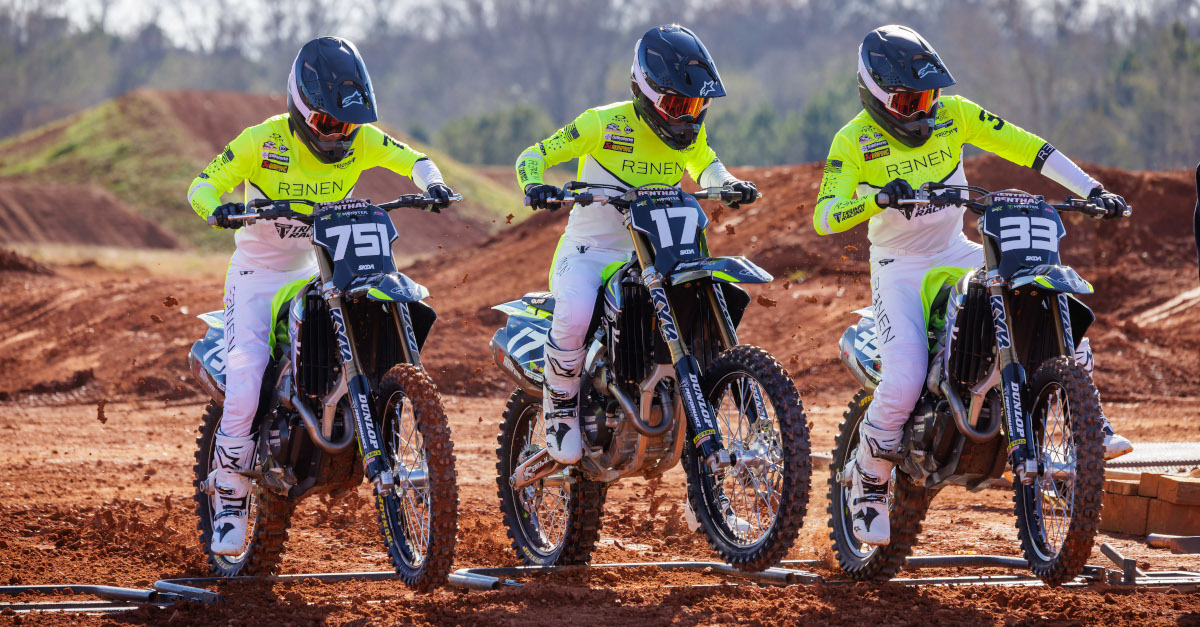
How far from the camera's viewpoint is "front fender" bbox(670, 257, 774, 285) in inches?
259

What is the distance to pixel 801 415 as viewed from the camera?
6.28 meters

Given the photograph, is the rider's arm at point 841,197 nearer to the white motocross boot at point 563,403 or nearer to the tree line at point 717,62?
the white motocross boot at point 563,403

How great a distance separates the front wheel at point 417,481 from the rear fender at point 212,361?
1.44 metres

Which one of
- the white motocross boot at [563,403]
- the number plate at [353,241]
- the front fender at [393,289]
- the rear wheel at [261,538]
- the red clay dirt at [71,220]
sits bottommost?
the rear wheel at [261,538]

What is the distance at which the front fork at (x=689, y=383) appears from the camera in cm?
653

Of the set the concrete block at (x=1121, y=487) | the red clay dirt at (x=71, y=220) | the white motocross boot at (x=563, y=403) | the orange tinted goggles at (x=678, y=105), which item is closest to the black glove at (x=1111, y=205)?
the orange tinted goggles at (x=678, y=105)

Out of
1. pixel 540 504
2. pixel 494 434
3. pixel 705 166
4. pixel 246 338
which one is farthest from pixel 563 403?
pixel 494 434

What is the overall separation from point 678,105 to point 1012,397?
230 centimetres

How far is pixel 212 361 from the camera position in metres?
7.71

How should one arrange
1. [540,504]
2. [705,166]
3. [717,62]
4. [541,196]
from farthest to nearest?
[717,62] → [540,504] → [705,166] → [541,196]

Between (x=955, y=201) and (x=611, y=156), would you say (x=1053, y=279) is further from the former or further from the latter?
(x=611, y=156)

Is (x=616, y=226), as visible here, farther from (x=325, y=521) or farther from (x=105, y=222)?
(x=105, y=222)

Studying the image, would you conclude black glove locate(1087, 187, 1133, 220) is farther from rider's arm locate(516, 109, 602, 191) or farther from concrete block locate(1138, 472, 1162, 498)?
rider's arm locate(516, 109, 602, 191)

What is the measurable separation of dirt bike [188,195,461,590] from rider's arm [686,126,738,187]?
156cm
